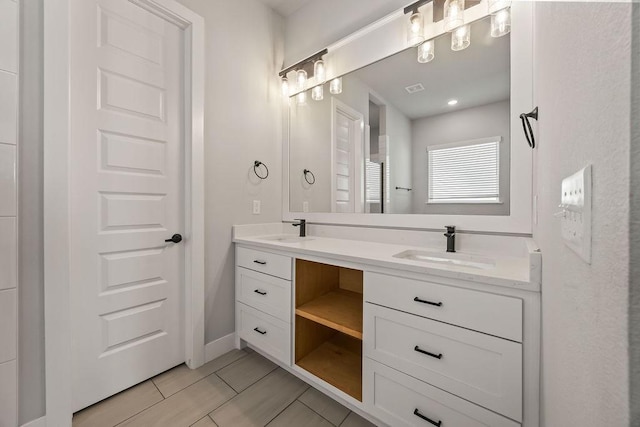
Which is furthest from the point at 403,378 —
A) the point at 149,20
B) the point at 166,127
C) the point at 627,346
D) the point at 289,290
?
the point at 149,20

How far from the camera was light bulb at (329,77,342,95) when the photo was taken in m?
1.96

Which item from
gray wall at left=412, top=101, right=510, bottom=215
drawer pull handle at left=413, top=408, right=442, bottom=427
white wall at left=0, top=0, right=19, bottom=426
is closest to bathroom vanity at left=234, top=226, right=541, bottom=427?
drawer pull handle at left=413, top=408, right=442, bottom=427

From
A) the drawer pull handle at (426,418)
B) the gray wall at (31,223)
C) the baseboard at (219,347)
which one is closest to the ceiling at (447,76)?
the drawer pull handle at (426,418)

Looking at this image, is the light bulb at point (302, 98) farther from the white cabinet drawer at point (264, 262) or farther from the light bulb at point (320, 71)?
the white cabinet drawer at point (264, 262)

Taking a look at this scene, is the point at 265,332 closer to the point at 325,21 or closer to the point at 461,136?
the point at 461,136

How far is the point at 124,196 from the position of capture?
1.48m

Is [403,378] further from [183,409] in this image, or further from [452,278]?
[183,409]

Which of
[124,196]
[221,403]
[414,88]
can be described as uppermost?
[414,88]

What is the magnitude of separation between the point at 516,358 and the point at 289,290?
1076 mm

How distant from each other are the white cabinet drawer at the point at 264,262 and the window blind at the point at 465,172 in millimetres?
953

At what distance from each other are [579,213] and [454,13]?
1.50m

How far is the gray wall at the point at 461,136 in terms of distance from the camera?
1.30 metres

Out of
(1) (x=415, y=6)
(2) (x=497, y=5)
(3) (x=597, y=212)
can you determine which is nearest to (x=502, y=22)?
(2) (x=497, y=5)

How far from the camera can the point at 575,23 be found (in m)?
0.40
